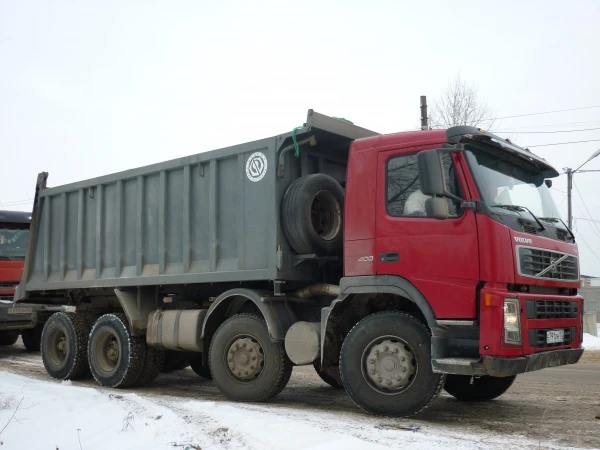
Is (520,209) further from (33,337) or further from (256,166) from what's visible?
(33,337)

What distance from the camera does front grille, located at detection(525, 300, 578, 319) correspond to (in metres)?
5.87

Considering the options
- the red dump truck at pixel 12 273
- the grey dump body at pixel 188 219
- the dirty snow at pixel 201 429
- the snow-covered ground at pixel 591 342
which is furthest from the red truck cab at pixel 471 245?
the snow-covered ground at pixel 591 342

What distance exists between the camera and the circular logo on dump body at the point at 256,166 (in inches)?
299

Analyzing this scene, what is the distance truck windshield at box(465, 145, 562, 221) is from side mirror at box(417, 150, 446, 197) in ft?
1.22

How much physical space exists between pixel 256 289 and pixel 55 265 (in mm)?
4655

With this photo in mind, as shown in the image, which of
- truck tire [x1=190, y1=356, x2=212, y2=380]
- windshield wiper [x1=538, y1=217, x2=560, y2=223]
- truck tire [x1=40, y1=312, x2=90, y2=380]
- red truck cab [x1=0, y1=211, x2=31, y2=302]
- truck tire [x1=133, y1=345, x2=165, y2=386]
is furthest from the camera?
red truck cab [x1=0, y1=211, x2=31, y2=302]

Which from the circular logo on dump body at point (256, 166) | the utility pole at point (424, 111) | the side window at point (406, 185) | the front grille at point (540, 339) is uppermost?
the utility pole at point (424, 111)

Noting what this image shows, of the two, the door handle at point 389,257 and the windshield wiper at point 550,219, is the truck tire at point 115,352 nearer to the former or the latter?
the door handle at point 389,257

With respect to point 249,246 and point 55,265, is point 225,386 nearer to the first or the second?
point 249,246

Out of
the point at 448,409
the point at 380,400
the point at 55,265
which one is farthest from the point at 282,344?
the point at 55,265

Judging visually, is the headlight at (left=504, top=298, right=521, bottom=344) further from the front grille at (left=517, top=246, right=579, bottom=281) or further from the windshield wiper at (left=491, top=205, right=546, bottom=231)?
the windshield wiper at (left=491, top=205, right=546, bottom=231)

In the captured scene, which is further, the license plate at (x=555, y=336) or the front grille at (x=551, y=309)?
the license plate at (x=555, y=336)

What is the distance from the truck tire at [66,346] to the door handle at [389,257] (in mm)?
5615

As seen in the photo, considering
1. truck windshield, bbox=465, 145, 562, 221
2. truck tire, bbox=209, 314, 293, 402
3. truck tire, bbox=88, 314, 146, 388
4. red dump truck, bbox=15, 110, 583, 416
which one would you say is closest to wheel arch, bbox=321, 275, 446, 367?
red dump truck, bbox=15, 110, 583, 416
